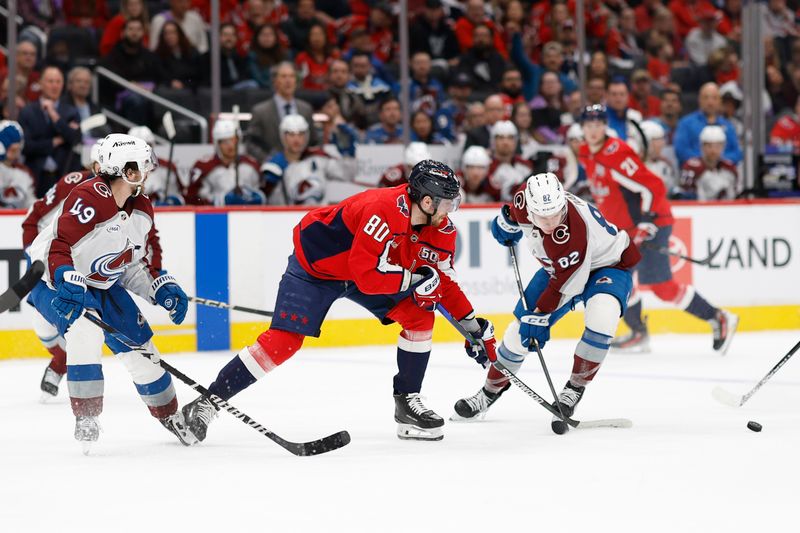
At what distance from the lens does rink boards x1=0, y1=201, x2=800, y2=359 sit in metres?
7.40

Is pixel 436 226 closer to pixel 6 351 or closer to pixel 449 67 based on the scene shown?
pixel 6 351

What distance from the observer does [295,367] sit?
6.69 m

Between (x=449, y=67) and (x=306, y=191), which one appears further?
(x=449, y=67)

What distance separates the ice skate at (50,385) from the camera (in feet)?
18.2

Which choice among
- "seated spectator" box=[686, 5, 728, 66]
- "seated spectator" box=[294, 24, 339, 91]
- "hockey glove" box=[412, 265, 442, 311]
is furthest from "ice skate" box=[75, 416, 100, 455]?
"seated spectator" box=[686, 5, 728, 66]

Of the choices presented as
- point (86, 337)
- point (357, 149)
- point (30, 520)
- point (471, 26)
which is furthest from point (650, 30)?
point (30, 520)

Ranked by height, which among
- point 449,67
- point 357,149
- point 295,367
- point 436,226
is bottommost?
point 295,367

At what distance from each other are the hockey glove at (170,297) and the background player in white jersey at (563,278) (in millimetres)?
1139

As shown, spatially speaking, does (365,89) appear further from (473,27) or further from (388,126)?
(473,27)

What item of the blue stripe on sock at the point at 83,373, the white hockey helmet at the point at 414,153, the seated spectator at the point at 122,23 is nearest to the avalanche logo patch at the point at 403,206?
the blue stripe on sock at the point at 83,373

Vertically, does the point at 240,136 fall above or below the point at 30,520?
above

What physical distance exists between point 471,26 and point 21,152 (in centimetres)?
403

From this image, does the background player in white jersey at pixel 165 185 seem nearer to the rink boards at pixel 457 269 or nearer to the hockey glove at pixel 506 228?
the rink boards at pixel 457 269

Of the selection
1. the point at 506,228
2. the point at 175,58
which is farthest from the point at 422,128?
the point at 506,228
